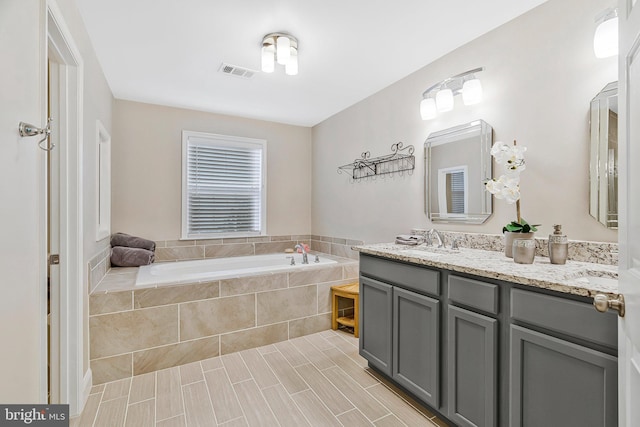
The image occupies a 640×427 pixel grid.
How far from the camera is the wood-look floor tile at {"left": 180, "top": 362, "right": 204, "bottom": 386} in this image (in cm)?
221

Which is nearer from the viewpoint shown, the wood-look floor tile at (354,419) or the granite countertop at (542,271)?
the granite countertop at (542,271)

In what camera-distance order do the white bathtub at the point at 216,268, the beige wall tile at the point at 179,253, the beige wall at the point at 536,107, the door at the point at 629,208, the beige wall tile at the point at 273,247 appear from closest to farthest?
1. the door at the point at 629,208
2. the beige wall at the point at 536,107
3. the white bathtub at the point at 216,268
4. the beige wall tile at the point at 179,253
5. the beige wall tile at the point at 273,247

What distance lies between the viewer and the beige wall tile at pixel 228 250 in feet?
13.0

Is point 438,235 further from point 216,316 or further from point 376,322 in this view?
point 216,316

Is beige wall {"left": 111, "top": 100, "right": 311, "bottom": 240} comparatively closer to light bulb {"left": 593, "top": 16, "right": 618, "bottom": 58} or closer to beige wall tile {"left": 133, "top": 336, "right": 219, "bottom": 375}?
Result: beige wall tile {"left": 133, "top": 336, "right": 219, "bottom": 375}

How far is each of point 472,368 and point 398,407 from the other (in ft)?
1.98

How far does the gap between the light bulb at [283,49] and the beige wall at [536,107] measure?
1.22 meters

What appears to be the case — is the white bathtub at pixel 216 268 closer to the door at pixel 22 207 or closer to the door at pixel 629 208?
the door at pixel 22 207

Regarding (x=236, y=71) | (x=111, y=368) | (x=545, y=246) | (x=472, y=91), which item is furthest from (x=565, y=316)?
(x=236, y=71)

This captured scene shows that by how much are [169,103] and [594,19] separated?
3.74 m

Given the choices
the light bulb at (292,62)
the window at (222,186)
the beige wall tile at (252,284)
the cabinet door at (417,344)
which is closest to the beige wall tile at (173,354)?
the beige wall tile at (252,284)

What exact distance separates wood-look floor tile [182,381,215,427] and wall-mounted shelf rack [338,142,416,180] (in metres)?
2.37

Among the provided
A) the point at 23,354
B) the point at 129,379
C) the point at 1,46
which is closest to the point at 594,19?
the point at 1,46

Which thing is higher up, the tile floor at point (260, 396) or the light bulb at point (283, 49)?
the light bulb at point (283, 49)
